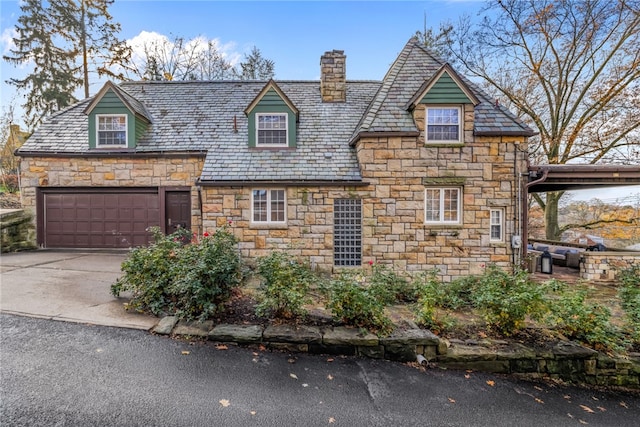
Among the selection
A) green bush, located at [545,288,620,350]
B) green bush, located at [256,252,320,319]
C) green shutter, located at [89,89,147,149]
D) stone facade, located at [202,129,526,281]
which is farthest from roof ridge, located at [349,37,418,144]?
green shutter, located at [89,89,147,149]

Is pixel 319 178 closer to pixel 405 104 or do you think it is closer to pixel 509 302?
pixel 405 104

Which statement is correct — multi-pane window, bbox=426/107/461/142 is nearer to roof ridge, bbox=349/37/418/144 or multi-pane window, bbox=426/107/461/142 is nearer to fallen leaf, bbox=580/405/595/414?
roof ridge, bbox=349/37/418/144

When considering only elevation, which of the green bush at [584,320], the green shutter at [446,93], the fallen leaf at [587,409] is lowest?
the fallen leaf at [587,409]

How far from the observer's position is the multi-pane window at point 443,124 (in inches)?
343

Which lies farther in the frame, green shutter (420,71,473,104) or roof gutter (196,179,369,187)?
roof gutter (196,179,369,187)

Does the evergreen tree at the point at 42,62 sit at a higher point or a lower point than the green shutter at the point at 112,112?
higher

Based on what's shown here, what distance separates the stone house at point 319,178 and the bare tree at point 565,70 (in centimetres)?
828

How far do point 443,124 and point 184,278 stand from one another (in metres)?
8.13

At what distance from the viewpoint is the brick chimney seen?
1134cm

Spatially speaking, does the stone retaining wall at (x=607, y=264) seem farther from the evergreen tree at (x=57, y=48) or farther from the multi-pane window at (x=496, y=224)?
the evergreen tree at (x=57, y=48)

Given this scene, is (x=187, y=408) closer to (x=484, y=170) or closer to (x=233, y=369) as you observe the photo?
(x=233, y=369)

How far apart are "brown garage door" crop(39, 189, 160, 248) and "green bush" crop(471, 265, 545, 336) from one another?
1069 cm

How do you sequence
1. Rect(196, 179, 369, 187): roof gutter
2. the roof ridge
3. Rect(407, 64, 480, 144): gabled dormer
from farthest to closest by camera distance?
the roof ridge → Rect(196, 179, 369, 187): roof gutter → Rect(407, 64, 480, 144): gabled dormer

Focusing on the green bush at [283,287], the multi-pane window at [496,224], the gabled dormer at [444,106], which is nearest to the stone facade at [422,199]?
the multi-pane window at [496,224]
